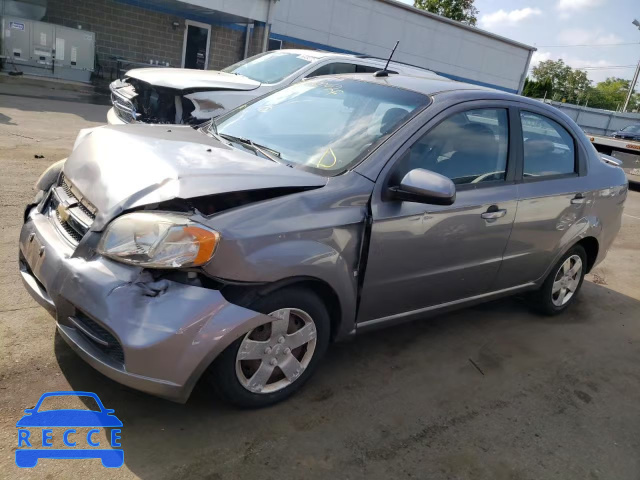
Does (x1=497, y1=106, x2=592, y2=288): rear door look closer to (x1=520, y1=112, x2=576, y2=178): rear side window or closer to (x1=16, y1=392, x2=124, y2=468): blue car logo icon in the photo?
(x1=520, y1=112, x2=576, y2=178): rear side window

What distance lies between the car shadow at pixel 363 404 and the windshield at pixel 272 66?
484 cm

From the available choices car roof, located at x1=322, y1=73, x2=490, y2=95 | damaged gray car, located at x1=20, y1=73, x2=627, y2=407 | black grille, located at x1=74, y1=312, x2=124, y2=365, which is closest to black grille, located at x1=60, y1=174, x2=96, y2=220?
damaged gray car, located at x1=20, y1=73, x2=627, y2=407

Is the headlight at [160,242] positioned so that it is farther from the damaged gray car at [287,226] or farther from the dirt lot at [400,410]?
the dirt lot at [400,410]

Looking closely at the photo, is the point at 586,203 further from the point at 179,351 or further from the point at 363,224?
the point at 179,351

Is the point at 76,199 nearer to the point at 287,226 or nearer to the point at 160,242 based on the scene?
the point at 160,242

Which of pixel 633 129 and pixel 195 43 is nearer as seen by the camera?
pixel 633 129

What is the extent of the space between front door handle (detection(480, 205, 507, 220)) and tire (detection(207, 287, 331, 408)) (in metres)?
1.33

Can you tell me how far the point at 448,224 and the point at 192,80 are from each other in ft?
15.2

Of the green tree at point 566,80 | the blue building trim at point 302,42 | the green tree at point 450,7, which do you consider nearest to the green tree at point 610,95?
the green tree at point 566,80

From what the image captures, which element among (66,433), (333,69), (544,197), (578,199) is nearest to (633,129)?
(333,69)

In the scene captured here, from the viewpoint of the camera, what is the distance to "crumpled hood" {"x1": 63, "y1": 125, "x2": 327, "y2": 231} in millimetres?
2551

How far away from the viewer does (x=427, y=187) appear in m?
2.86

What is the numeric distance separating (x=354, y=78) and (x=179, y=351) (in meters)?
2.39

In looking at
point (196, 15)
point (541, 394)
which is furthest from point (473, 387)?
point (196, 15)
